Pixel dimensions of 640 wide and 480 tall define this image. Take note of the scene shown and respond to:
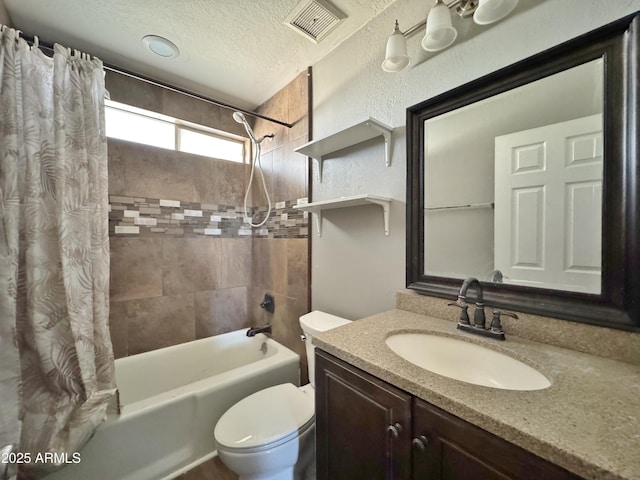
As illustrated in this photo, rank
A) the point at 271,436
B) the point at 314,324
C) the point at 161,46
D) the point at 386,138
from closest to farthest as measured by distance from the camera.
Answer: the point at 271,436 < the point at 386,138 < the point at 314,324 < the point at 161,46

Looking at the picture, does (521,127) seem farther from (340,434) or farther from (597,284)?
(340,434)

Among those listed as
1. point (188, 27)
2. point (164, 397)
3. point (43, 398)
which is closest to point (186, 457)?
point (164, 397)

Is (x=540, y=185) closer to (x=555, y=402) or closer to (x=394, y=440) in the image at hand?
(x=555, y=402)

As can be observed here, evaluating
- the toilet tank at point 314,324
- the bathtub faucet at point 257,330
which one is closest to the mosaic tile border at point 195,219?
the toilet tank at point 314,324

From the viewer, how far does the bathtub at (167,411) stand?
1.20 metres

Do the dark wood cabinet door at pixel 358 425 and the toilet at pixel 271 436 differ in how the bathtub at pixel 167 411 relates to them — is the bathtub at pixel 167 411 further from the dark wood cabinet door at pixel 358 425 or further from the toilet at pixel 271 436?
the dark wood cabinet door at pixel 358 425

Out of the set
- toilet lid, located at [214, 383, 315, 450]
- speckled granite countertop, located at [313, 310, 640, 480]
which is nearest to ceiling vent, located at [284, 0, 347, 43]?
speckled granite countertop, located at [313, 310, 640, 480]

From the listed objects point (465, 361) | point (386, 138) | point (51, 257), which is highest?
point (386, 138)

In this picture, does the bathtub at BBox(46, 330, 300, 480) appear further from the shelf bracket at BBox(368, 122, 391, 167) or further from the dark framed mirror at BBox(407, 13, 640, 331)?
the shelf bracket at BBox(368, 122, 391, 167)

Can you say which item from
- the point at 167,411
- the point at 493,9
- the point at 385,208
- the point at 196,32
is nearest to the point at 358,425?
the point at 385,208

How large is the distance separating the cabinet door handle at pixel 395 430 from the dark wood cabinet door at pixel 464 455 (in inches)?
1.7

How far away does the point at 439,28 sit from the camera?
0.99 metres

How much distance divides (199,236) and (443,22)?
6.75 ft

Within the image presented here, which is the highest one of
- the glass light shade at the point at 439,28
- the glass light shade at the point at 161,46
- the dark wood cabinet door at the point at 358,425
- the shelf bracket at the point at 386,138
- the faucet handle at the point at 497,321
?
the glass light shade at the point at 161,46
